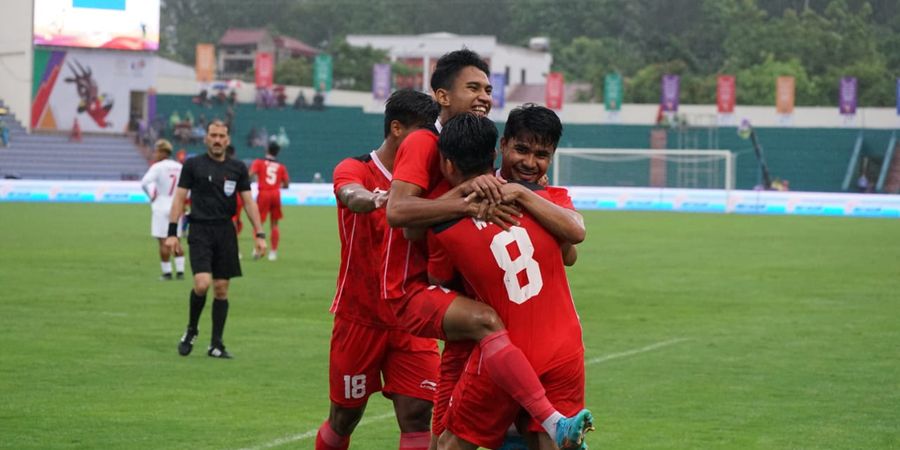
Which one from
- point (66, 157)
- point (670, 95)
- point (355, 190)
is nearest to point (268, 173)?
point (355, 190)

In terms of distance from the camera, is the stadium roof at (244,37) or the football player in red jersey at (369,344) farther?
the stadium roof at (244,37)

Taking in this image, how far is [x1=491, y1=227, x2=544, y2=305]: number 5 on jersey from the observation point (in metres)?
5.09

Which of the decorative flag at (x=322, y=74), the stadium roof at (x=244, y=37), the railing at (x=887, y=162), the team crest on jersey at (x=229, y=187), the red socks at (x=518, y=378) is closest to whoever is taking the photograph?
the red socks at (x=518, y=378)

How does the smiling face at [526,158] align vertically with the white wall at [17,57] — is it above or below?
below

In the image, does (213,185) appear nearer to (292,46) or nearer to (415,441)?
(415,441)

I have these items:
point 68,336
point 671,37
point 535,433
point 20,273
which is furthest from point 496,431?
point 671,37

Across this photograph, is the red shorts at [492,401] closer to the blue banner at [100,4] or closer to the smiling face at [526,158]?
the smiling face at [526,158]

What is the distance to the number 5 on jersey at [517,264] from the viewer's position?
509 cm

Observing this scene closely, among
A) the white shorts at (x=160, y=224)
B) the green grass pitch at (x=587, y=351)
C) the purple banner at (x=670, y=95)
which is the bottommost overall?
the green grass pitch at (x=587, y=351)

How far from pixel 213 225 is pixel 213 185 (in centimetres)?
38

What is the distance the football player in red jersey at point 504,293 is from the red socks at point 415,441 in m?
1.29

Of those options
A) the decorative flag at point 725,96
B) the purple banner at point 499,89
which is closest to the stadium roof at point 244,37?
the purple banner at point 499,89

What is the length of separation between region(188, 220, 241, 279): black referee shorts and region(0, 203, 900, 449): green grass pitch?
808 mm

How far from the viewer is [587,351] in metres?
13.1
